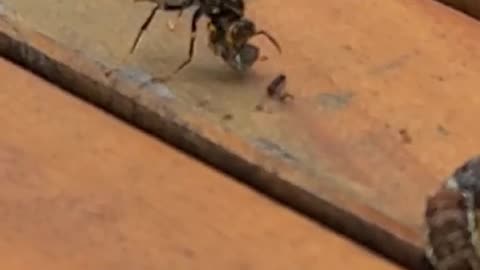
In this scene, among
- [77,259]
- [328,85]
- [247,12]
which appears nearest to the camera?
[77,259]

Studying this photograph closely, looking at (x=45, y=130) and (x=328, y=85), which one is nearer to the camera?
(x=45, y=130)

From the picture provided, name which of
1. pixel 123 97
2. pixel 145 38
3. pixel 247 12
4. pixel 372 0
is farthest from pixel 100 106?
pixel 372 0

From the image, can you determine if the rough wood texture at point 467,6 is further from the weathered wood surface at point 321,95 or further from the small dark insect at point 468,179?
the small dark insect at point 468,179

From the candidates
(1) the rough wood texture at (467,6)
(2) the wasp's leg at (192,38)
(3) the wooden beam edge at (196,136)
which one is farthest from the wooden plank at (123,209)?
(1) the rough wood texture at (467,6)

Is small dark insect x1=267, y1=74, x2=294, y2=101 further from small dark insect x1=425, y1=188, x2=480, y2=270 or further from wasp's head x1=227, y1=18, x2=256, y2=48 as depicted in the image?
small dark insect x1=425, y1=188, x2=480, y2=270

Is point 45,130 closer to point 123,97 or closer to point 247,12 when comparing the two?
point 123,97

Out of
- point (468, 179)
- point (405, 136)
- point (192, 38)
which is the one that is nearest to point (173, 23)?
point (192, 38)
